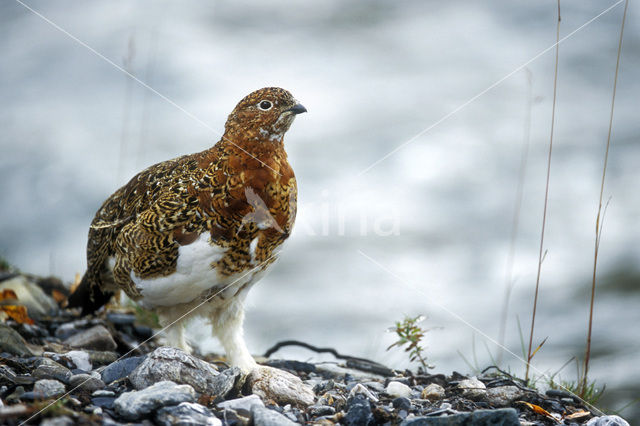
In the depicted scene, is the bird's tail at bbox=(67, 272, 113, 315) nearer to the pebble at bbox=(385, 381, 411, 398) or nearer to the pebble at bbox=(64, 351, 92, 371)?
the pebble at bbox=(64, 351, 92, 371)

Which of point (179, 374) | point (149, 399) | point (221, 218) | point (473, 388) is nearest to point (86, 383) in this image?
point (179, 374)

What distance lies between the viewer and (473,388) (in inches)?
153

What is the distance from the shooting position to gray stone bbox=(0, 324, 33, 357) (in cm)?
426

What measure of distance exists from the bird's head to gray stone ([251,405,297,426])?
1698mm

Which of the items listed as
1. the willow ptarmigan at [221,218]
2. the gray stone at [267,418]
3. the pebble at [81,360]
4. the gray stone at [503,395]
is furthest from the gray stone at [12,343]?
the gray stone at [503,395]

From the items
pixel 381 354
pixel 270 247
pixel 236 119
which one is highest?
pixel 236 119

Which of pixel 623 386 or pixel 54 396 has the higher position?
pixel 54 396

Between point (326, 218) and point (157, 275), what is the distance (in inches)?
57.4

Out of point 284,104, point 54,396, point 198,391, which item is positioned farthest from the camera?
point 284,104

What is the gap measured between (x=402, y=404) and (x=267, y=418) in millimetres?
856

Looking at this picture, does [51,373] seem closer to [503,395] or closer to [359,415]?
[359,415]

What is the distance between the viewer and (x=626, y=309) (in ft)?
29.3

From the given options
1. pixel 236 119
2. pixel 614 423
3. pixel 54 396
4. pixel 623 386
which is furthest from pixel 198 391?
pixel 623 386

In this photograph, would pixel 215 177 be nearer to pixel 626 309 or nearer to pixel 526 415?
pixel 526 415
